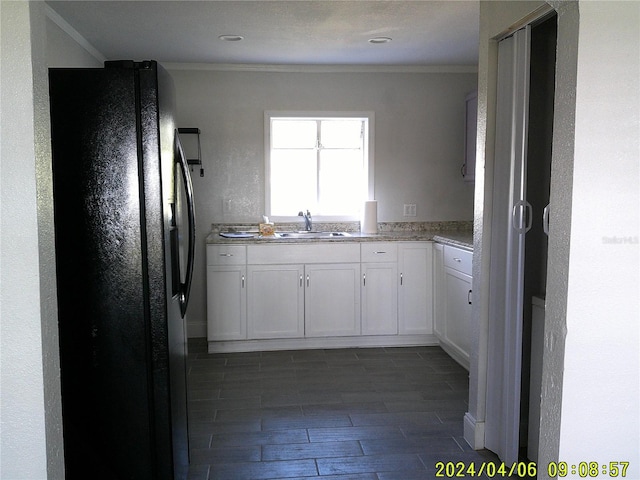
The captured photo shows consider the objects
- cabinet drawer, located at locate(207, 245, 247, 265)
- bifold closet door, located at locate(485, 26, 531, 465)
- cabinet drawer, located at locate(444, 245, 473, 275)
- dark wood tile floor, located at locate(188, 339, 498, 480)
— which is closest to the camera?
bifold closet door, located at locate(485, 26, 531, 465)

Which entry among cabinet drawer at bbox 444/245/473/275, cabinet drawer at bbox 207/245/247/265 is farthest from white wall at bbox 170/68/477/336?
cabinet drawer at bbox 444/245/473/275

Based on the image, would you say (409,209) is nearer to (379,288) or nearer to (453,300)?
(379,288)

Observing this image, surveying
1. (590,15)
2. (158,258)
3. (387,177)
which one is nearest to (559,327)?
(590,15)

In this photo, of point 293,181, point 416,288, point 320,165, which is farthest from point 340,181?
point 416,288

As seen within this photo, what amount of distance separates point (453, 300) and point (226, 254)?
1.67 m

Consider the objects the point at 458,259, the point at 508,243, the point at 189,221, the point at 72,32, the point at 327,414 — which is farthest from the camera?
the point at 458,259

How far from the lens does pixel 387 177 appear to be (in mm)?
4984

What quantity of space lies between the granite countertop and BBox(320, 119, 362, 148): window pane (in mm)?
702

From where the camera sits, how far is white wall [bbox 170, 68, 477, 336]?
4.79 meters

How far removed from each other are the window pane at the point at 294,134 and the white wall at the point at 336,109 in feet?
0.50

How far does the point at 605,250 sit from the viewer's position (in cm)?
156

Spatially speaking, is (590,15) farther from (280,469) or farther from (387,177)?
(387,177)

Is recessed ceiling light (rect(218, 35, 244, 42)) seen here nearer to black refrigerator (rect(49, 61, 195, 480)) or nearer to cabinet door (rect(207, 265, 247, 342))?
cabinet door (rect(207, 265, 247, 342))

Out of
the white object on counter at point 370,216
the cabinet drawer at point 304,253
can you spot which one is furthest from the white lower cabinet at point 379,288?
the white object on counter at point 370,216
